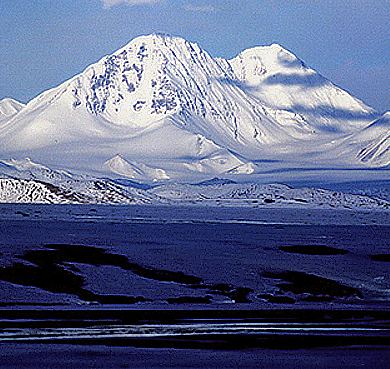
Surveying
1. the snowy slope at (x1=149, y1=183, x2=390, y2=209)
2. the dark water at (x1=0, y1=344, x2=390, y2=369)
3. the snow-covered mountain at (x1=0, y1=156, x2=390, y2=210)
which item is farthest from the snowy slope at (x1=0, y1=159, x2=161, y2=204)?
the dark water at (x1=0, y1=344, x2=390, y2=369)

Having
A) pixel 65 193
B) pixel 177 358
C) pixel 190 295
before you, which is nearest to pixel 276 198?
pixel 65 193

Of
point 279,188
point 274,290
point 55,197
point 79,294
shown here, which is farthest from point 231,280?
point 279,188

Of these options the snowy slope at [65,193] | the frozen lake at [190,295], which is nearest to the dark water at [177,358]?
the frozen lake at [190,295]

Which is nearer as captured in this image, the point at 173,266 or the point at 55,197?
the point at 173,266

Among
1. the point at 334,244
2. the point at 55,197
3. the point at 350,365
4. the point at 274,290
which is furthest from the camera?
the point at 55,197

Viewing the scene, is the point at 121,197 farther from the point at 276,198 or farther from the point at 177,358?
the point at 177,358

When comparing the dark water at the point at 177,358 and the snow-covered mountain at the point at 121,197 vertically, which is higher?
the snow-covered mountain at the point at 121,197

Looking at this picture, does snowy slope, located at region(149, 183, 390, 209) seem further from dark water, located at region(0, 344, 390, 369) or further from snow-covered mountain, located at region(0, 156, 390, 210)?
dark water, located at region(0, 344, 390, 369)

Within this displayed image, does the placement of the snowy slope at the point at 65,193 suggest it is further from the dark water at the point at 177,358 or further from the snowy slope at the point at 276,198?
the dark water at the point at 177,358

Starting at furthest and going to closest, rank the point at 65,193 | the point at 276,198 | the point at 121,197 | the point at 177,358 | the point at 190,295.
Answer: the point at 276,198
the point at 121,197
the point at 65,193
the point at 190,295
the point at 177,358

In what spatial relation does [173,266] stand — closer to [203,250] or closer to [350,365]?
[203,250]

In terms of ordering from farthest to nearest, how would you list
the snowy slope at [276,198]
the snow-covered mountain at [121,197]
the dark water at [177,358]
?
the snow-covered mountain at [121,197] → the snowy slope at [276,198] → the dark water at [177,358]
